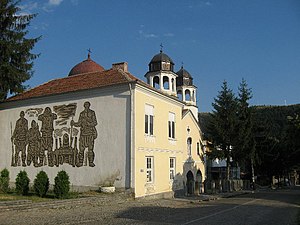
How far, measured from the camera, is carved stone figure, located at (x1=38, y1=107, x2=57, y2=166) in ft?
92.2

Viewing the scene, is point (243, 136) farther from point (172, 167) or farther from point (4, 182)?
point (4, 182)

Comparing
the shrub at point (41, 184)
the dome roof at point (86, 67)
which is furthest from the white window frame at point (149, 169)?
the dome roof at point (86, 67)

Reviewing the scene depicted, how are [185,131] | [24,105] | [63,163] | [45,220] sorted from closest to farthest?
[45,220]
[63,163]
[24,105]
[185,131]

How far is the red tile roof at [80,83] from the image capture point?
85.6 ft

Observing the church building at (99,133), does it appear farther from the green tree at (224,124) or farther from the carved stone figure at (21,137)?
the green tree at (224,124)

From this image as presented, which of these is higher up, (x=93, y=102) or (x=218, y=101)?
(x=218, y=101)

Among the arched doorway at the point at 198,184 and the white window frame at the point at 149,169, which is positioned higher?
the white window frame at the point at 149,169

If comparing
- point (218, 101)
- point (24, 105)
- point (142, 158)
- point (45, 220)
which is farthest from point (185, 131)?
point (45, 220)

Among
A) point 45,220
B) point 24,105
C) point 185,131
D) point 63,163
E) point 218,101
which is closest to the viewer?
point 45,220

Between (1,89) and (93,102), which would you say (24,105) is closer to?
(1,89)

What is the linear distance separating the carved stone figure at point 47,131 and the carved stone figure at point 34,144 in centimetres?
46

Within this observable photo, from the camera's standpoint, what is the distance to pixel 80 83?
28141 millimetres

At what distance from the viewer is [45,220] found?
14.0 m

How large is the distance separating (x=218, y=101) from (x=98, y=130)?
20.9 meters
